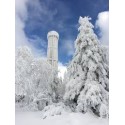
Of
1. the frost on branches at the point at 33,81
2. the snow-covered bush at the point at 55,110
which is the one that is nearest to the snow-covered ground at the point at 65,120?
the snow-covered bush at the point at 55,110

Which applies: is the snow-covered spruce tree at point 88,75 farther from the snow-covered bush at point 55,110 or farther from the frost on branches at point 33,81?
the frost on branches at point 33,81

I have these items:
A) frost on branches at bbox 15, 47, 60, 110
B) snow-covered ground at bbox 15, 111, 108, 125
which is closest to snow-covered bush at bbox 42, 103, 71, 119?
snow-covered ground at bbox 15, 111, 108, 125

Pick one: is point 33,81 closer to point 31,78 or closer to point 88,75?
point 31,78

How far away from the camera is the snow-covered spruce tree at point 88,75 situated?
7.18 feet

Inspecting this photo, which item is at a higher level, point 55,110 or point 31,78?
point 31,78

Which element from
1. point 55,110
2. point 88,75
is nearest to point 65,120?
point 55,110

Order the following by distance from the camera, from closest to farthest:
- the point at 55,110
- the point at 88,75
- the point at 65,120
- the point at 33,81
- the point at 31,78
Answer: the point at 65,120, the point at 55,110, the point at 88,75, the point at 31,78, the point at 33,81

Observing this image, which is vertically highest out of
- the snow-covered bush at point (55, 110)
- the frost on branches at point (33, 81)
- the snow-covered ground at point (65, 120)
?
the frost on branches at point (33, 81)

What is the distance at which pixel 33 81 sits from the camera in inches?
110

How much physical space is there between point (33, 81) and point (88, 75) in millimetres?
842

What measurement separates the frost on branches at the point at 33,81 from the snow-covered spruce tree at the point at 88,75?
38 cm

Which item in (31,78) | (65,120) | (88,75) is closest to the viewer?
(65,120)
